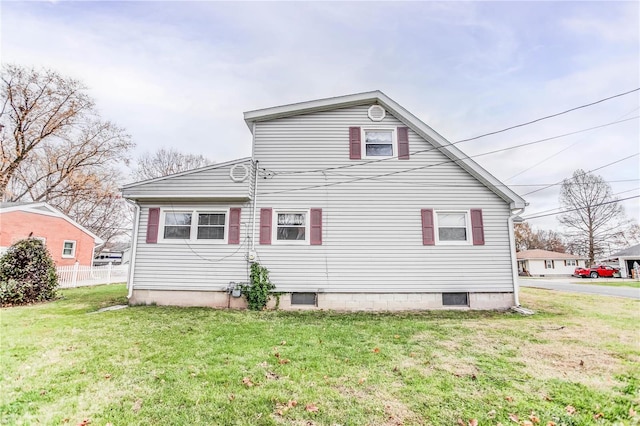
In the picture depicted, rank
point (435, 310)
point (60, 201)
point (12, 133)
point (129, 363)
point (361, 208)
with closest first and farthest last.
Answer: point (129, 363) → point (435, 310) → point (361, 208) → point (12, 133) → point (60, 201)

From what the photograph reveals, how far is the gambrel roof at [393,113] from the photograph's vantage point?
917 cm

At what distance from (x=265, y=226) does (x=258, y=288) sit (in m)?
1.89

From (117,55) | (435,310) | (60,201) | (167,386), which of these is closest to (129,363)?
(167,386)

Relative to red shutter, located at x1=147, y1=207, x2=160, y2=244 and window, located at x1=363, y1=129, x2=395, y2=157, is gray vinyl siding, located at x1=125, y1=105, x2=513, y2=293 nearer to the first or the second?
red shutter, located at x1=147, y1=207, x2=160, y2=244

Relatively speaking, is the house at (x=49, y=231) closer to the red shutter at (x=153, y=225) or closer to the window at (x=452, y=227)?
the red shutter at (x=153, y=225)

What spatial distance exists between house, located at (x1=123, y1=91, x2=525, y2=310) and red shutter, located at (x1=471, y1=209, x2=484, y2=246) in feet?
0.10

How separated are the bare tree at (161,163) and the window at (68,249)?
9.39 meters

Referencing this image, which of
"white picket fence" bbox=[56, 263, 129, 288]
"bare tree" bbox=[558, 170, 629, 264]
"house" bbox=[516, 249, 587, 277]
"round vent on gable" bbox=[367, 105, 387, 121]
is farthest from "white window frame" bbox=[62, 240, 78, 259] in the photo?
"house" bbox=[516, 249, 587, 277]

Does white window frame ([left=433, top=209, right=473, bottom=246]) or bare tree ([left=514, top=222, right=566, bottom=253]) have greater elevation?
bare tree ([left=514, top=222, right=566, bottom=253])

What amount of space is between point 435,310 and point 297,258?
14.4 ft

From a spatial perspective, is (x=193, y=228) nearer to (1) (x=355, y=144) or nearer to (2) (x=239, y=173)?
(2) (x=239, y=173)

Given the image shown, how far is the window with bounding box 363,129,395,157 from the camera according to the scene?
9773 mm

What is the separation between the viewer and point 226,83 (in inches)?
482

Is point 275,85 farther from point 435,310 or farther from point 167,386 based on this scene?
point 167,386
